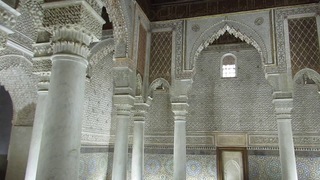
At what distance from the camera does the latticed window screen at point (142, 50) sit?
9172 mm

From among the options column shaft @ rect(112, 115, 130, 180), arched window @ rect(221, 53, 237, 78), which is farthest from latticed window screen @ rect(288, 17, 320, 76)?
column shaft @ rect(112, 115, 130, 180)

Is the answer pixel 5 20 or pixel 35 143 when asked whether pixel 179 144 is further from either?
pixel 5 20

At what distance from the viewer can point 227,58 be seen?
12.8m

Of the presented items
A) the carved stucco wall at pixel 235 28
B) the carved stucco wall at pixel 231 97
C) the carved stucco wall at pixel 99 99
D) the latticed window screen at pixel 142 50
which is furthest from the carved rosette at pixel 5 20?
the carved stucco wall at pixel 231 97

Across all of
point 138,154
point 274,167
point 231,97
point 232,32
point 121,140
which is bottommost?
point 274,167

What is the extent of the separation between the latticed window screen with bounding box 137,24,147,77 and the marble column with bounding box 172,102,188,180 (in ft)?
5.37

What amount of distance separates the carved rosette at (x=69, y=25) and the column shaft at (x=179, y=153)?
17.6ft

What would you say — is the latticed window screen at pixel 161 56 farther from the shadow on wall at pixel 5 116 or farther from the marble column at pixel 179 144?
the shadow on wall at pixel 5 116

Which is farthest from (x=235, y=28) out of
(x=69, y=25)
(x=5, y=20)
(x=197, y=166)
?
(x=5, y=20)

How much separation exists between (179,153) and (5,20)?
606 centimetres

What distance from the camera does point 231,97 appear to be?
40.5ft

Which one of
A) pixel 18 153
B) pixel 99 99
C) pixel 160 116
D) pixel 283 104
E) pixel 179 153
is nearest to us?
pixel 283 104

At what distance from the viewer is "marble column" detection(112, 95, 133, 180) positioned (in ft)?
25.3

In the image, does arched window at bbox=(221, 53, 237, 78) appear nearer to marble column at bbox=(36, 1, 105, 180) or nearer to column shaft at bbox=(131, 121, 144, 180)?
column shaft at bbox=(131, 121, 144, 180)
